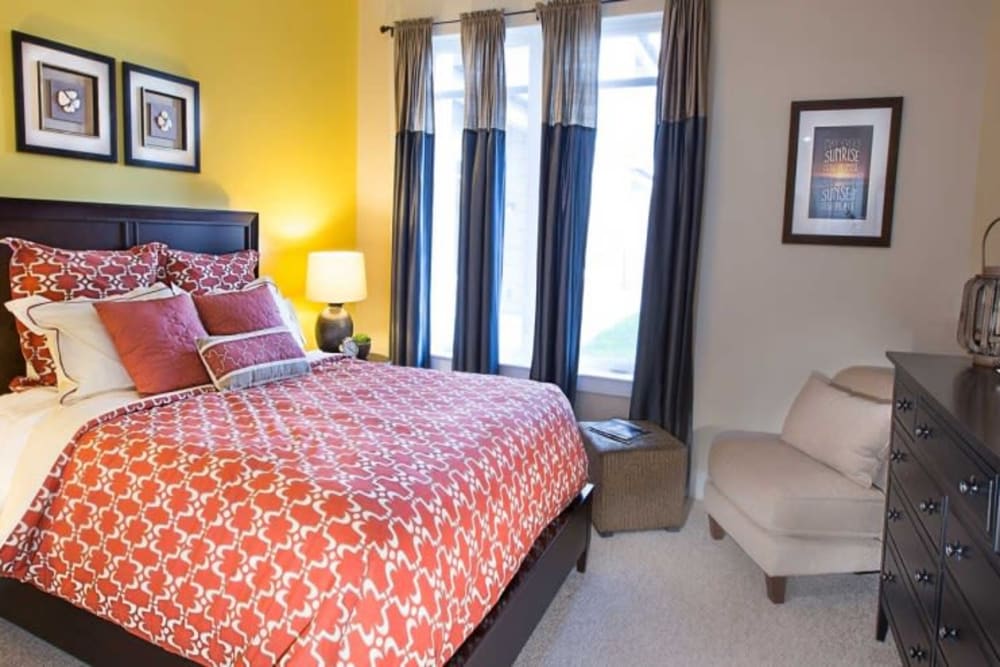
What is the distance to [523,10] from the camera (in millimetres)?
3783

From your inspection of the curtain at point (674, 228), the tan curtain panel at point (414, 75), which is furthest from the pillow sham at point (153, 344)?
the curtain at point (674, 228)

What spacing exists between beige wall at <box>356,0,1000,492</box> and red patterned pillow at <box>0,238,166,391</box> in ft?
9.05

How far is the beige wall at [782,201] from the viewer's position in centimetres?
304

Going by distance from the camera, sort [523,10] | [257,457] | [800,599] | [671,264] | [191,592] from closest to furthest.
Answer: [191,592]
[257,457]
[800,599]
[671,264]
[523,10]

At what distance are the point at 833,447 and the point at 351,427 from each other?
6.50 ft

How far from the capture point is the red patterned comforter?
4.81 ft

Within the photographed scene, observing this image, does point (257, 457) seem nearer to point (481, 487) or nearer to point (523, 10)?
point (481, 487)

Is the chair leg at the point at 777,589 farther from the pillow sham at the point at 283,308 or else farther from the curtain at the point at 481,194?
the pillow sham at the point at 283,308

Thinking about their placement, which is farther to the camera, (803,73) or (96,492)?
(803,73)

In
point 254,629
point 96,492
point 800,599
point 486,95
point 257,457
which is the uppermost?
point 486,95

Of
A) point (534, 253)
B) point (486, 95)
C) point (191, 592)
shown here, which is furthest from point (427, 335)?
point (191, 592)

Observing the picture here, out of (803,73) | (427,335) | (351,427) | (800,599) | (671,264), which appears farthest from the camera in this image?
(427,335)

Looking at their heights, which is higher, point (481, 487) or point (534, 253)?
point (534, 253)

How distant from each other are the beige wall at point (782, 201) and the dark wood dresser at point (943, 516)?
1.06m
